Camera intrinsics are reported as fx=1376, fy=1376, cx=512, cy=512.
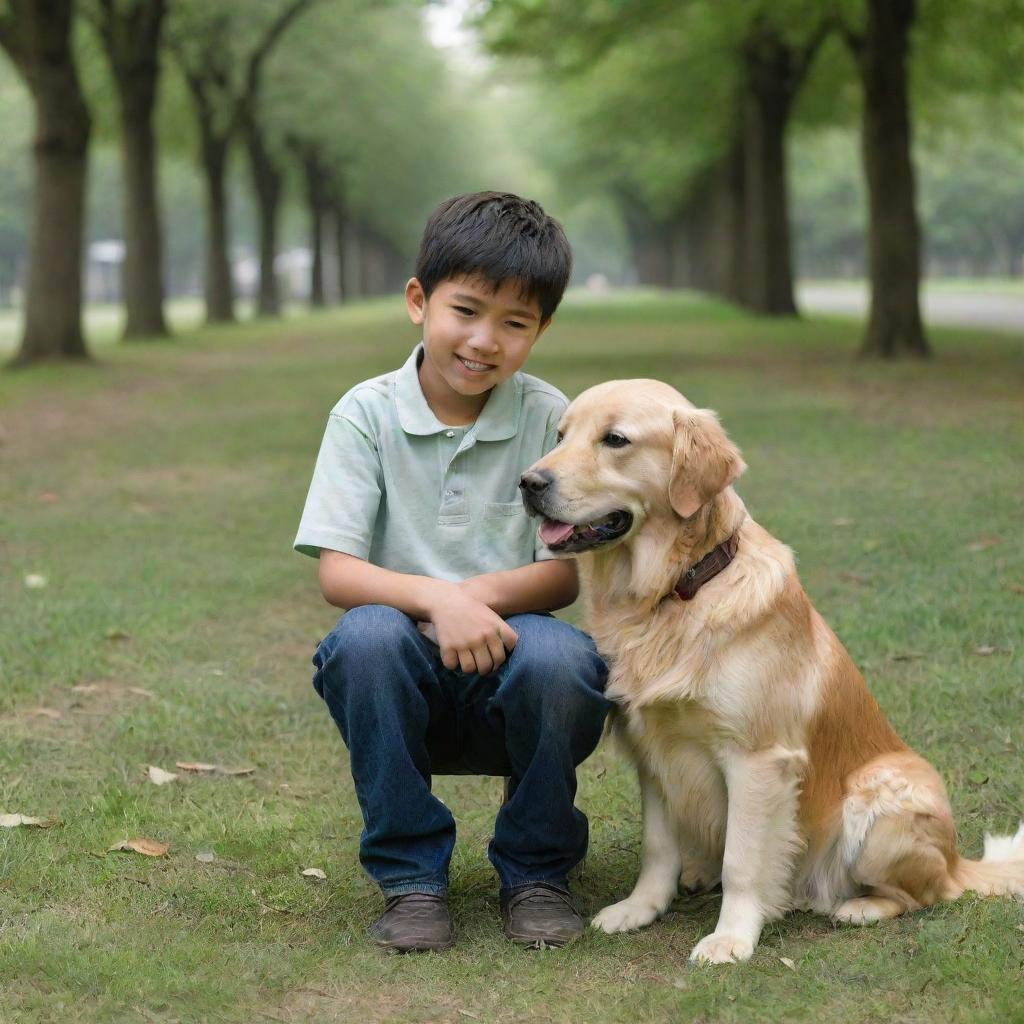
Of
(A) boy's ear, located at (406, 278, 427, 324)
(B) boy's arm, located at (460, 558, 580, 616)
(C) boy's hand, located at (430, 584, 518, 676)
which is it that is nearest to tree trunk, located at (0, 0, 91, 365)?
(A) boy's ear, located at (406, 278, 427, 324)

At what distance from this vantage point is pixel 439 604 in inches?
132

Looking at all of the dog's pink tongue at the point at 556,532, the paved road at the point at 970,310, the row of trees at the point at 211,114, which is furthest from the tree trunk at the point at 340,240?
the dog's pink tongue at the point at 556,532

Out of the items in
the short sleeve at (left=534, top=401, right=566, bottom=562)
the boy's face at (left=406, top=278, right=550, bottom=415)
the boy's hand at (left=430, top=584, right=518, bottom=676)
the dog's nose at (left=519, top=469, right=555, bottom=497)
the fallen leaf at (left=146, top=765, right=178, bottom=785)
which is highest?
the boy's face at (left=406, top=278, right=550, bottom=415)

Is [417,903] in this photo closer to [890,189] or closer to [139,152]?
[890,189]

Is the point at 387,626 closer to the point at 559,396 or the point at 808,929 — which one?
the point at 559,396

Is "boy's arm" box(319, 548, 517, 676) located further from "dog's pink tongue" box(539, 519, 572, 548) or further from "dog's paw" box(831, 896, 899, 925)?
"dog's paw" box(831, 896, 899, 925)

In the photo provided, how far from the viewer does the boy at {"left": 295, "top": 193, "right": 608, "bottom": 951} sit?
3352mm

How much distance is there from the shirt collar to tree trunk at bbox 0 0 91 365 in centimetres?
1690

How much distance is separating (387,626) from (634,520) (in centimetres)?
65

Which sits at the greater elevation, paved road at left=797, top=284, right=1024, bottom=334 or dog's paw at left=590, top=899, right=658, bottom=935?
paved road at left=797, top=284, right=1024, bottom=334

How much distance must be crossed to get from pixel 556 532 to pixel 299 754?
197 centimetres

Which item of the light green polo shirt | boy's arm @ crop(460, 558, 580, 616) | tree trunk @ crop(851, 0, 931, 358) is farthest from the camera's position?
tree trunk @ crop(851, 0, 931, 358)

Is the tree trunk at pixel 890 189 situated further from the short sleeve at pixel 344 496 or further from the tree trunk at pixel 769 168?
the short sleeve at pixel 344 496

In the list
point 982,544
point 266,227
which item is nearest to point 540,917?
point 982,544
